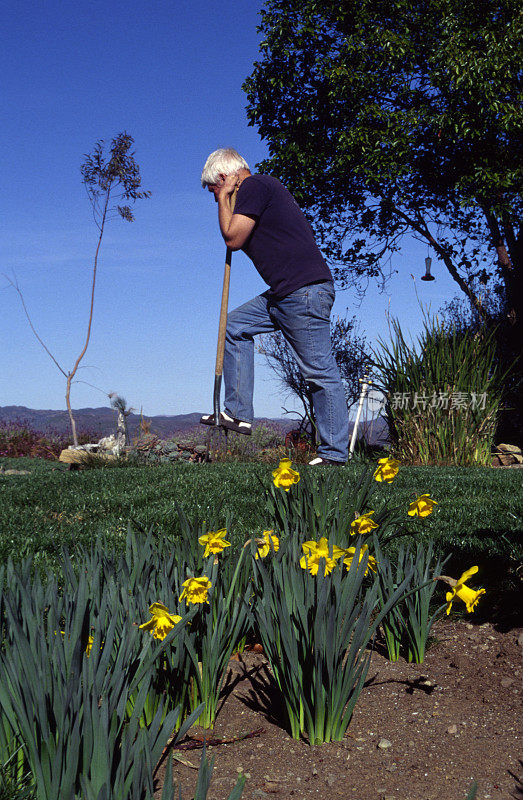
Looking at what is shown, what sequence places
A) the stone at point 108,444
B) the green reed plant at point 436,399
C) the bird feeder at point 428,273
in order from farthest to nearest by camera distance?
the bird feeder at point 428,273 → the stone at point 108,444 → the green reed plant at point 436,399

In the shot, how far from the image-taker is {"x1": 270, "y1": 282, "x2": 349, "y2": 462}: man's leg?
172 inches

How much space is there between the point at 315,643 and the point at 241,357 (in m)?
3.32

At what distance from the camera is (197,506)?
4184mm

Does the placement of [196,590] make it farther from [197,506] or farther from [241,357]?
[241,357]

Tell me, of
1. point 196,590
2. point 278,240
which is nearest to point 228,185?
point 278,240

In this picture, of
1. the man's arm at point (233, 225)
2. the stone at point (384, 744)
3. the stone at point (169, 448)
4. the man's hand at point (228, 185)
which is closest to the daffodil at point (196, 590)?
the stone at point (384, 744)

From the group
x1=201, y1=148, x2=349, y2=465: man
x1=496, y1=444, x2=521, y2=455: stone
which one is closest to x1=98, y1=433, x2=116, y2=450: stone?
x1=496, y1=444, x2=521, y2=455: stone

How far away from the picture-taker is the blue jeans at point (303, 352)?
440 cm

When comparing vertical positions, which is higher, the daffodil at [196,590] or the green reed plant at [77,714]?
the daffodil at [196,590]

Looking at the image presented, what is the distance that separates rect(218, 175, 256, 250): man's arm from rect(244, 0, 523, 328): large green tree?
7297 mm

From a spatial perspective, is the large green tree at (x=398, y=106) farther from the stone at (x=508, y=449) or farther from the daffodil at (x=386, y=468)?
the daffodil at (x=386, y=468)

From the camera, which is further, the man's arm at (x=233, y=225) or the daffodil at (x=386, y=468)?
the man's arm at (x=233, y=225)

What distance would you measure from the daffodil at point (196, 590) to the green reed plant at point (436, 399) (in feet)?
21.9

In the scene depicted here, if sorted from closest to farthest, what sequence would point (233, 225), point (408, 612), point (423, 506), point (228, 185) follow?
point (408, 612)
point (423, 506)
point (233, 225)
point (228, 185)
